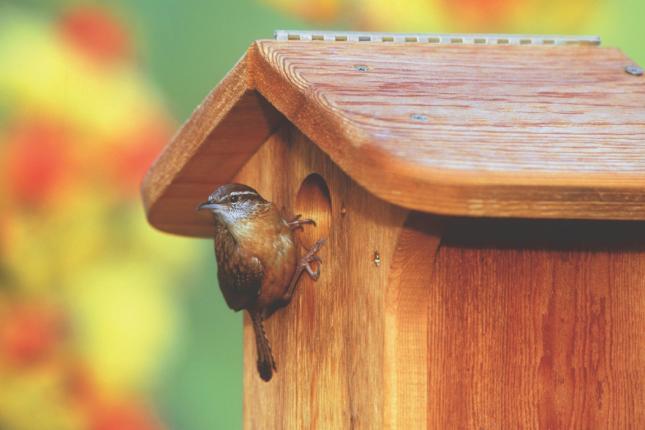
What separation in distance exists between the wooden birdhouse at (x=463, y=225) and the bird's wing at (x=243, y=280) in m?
0.10

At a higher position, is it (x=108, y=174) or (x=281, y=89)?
(x=108, y=174)

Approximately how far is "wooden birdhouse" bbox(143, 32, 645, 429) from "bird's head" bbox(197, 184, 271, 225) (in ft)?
0.33

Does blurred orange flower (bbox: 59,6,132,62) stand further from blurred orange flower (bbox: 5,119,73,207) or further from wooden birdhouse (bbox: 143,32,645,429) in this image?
wooden birdhouse (bbox: 143,32,645,429)

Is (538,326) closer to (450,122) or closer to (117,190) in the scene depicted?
(450,122)

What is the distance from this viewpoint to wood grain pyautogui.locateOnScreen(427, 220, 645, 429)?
2.74 m

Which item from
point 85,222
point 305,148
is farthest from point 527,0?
point 305,148

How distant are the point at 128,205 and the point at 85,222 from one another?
168mm

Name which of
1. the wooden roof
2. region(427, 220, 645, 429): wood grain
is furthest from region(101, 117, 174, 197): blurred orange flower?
region(427, 220, 645, 429): wood grain

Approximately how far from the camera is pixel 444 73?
2961 millimetres

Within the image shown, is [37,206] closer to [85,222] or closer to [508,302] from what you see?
[85,222]

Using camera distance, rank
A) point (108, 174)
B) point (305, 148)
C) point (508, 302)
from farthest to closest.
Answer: point (108, 174) → point (305, 148) → point (508, 302)

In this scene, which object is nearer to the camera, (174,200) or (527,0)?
(174,200)

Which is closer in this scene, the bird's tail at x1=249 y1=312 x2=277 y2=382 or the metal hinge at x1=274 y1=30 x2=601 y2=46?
the metal hinge at x1=274 y1=30 x2=601 y2=46

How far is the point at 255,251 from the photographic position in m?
3.19
